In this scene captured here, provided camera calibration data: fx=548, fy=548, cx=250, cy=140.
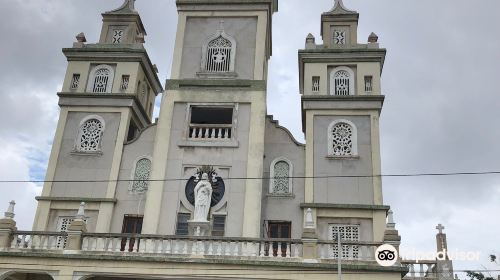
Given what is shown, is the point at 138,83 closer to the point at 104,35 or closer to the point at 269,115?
the point at 104,35

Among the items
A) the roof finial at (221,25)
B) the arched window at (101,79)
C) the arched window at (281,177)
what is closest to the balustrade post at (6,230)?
the arched window at (101,79)

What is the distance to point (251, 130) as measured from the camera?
68.2 ft

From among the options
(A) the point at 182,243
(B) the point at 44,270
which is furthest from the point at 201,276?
(B) the point at 44,270

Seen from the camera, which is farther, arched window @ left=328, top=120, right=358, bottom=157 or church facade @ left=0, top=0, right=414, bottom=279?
arched window @ left=328, top=120, right=358, bottom=157

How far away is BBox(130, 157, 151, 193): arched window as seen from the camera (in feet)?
68.9

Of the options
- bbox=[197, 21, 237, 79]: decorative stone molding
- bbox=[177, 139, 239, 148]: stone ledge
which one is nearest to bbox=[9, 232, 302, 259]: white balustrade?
bbox=[177, 139, 239, 148]: stone ledge

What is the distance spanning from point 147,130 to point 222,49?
460 centimetres

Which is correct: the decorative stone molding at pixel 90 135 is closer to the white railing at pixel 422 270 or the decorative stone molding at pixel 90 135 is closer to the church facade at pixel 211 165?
the church facade at pixel 211 165

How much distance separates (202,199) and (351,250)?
5396 millimetres

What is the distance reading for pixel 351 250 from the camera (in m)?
16.9

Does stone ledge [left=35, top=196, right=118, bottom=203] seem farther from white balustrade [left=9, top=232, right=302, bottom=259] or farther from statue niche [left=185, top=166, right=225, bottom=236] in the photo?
statue niche [left=185, top=166, right=225, bottom=236]

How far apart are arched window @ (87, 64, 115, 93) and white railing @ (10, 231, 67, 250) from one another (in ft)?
23.8

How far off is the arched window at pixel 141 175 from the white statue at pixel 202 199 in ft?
8.80

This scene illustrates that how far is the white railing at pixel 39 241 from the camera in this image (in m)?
17.8
